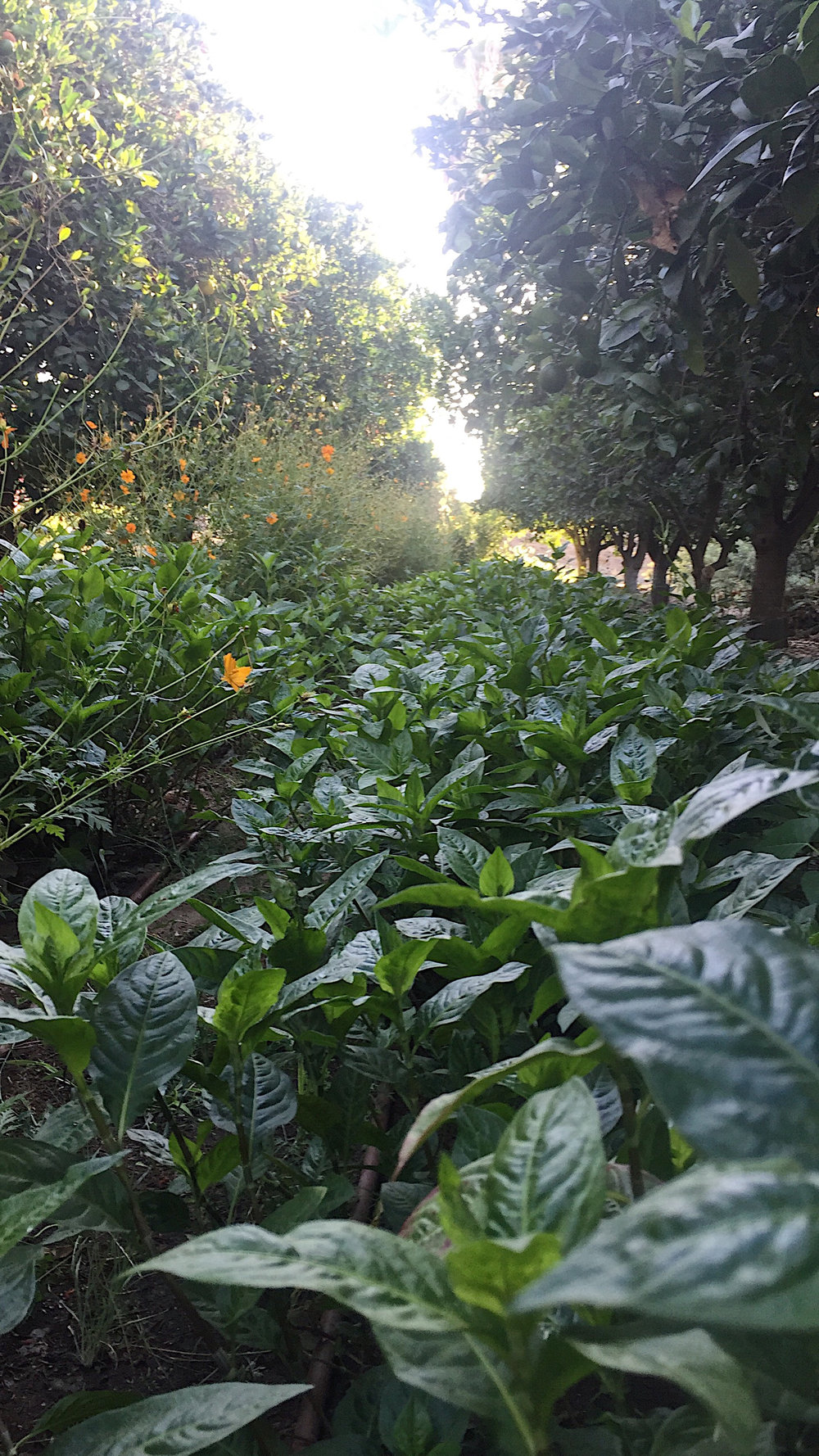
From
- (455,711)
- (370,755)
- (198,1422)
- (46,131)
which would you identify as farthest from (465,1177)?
(46,131)

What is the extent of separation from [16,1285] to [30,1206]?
0.56ft

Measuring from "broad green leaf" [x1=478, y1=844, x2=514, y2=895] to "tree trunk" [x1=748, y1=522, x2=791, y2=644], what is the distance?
3.89 metres

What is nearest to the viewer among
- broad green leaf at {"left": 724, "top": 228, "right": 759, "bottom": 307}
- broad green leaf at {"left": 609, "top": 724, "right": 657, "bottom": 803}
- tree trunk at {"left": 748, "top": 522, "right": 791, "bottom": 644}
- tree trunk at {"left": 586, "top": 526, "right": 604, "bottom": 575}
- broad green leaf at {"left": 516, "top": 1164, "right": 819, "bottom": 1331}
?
→ broad green leaf at {"left": 516, "top": 1164, "right": 819, "bottom": 1331}

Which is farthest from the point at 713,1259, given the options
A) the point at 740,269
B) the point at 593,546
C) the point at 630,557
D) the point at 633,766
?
the point at 593,546

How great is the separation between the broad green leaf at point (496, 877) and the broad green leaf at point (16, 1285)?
0.58 meters

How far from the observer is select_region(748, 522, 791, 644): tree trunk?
458cm

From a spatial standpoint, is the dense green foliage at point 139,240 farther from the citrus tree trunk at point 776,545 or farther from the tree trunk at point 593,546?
the tree trunk at point 593,546

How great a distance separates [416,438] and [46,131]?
15.7m

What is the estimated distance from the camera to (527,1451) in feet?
1.45

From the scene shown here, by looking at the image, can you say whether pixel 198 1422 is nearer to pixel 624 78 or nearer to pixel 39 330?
pixel 624 78

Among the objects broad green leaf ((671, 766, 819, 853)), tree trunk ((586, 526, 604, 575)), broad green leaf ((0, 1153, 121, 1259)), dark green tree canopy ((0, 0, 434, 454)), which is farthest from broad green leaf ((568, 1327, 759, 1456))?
tree trunk ((586, 526, 604, 575))

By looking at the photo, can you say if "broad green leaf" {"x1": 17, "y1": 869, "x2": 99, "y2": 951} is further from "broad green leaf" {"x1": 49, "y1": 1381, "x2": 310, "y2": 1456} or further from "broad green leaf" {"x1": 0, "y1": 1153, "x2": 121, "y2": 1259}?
"broad green leaf" {"x1": 49, "y1": 1381, "x2": 310, "y2": 1456}

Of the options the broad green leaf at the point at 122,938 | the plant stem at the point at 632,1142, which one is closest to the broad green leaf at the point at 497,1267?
the plant stem at the point at 632,1142

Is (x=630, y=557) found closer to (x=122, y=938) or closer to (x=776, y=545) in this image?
(x=776, y=545)
